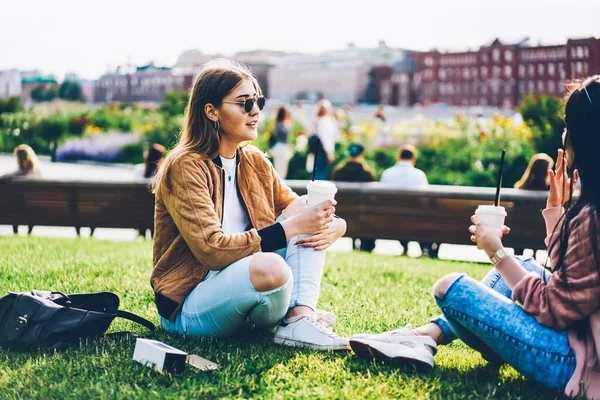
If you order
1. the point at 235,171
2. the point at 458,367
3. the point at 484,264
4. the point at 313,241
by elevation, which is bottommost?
the point at 484,264

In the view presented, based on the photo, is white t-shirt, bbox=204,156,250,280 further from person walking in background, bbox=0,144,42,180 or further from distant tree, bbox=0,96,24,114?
distant tree, bbox=0,96,24,114

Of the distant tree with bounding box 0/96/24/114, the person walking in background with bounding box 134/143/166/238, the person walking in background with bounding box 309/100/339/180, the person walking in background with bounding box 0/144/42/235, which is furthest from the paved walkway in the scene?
the distant tree with bounding box 0/96/24/114

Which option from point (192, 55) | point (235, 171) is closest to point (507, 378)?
point (235, 171)

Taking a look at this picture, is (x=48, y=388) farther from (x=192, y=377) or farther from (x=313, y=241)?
(x=313, y=241)

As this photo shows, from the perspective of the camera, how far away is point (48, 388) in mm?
2652

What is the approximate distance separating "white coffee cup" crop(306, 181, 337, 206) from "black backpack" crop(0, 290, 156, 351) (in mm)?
1000

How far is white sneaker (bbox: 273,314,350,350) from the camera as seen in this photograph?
10.3ft

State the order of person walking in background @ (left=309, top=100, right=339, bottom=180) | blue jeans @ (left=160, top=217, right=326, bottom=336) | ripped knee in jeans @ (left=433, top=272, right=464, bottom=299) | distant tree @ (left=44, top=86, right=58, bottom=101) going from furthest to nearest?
distant tree @ (left=44, top=86, right=58, bottom=101)
person walking in background @ (left=309, top=100, right=339, bottom=180)
blue jeans @ (left=160, top=217, right=326, bottom=336)
ripped knee in jeans @ (left=433, top=272, right=464, bottom=299)

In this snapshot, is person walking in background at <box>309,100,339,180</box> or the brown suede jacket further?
person walking in background at <box>309,100,339,180</box>

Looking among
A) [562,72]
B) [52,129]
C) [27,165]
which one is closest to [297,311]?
[27,165]

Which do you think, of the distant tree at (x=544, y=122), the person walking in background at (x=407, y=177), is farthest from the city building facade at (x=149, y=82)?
the person walking in background at (x=407, y=177)

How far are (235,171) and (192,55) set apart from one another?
83.5 meters

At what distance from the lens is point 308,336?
10.4 ft

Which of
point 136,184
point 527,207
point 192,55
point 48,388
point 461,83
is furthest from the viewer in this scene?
point 192,55
